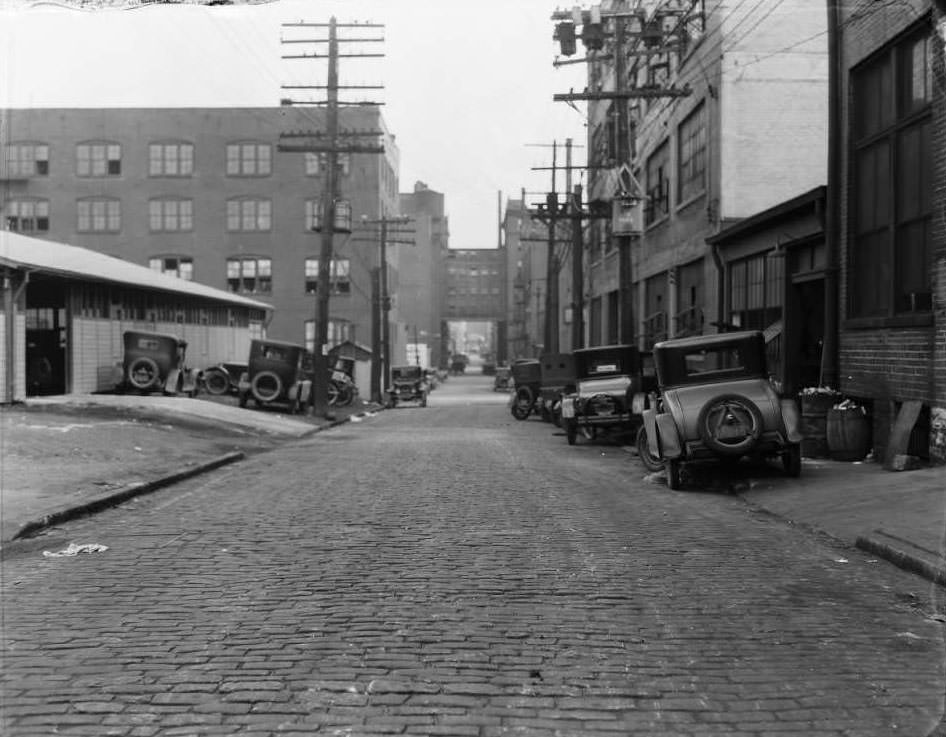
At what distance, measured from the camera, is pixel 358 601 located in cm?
622

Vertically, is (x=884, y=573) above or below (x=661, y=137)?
below

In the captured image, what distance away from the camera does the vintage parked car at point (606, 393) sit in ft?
66.9

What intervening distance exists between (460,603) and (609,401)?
575 inches

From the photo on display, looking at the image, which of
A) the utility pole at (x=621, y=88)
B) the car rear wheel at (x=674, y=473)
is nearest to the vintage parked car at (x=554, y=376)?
the utility pole at (x=621, y=88)

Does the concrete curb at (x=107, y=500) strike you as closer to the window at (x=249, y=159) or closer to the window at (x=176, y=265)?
the window at (x=176, y=265)

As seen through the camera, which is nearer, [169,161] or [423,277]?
[169,161]

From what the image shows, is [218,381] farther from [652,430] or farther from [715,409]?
[715,409]

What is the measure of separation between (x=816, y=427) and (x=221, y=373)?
2339cm

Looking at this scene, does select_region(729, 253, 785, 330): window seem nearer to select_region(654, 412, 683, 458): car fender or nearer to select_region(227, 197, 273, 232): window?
select_region(654, 412, 683, 458): car fender

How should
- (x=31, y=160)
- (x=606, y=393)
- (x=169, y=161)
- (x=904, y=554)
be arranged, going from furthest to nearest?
(x=169, y=161), (x=31, y=160), (x=606, y=393), (x=904, y=554)

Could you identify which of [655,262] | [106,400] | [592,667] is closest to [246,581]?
[592,667]

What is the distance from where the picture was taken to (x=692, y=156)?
1045 inches

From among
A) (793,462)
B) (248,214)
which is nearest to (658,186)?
(793,462)

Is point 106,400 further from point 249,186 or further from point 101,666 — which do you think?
point 249,186
